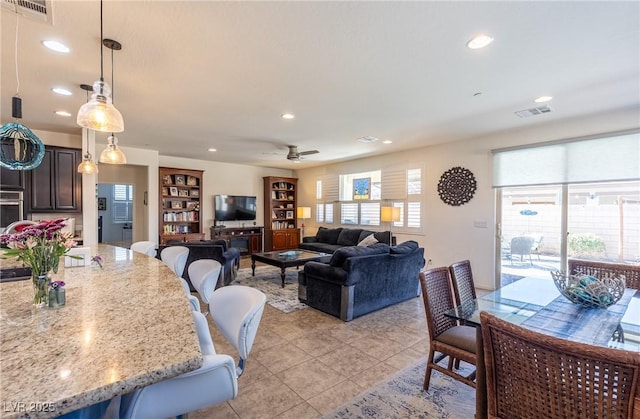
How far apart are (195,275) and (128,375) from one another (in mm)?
1655

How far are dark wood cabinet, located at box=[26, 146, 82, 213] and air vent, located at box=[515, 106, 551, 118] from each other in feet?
22.2

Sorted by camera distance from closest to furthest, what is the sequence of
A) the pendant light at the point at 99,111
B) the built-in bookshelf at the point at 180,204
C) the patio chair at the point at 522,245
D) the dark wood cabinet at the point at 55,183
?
the pendant light at the point at 99,111, the dark wood cabinet at the point at 55,183, the patio chair at the point at 522,245, the built-in bookshelf at the point at 180,204

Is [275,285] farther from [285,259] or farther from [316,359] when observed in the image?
[316,359]

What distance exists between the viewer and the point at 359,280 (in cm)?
366

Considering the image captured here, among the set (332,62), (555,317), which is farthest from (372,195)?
(555,317)

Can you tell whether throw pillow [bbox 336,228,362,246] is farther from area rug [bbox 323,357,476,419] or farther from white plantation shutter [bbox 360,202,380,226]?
area rug [bbox 323,357,476,419]

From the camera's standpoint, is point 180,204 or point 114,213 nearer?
point 180,204

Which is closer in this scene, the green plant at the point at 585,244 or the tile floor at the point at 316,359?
the tile floor at the point at 316,359

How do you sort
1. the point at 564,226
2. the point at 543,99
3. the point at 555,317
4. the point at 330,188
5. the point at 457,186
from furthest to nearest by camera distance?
1. the point at 330,188
2. the point at 457,186
3. the point at 564,226
4. the point at 543,99
5. the point at 555,317

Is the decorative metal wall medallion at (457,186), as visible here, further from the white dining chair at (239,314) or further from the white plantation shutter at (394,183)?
the white dining chair at (239,314)

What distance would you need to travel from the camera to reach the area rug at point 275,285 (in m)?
4.20

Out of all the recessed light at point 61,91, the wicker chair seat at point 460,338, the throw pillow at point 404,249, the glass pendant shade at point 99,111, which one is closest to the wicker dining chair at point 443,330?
the wicker chair seat at point 460,338

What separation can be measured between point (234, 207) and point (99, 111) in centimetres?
620

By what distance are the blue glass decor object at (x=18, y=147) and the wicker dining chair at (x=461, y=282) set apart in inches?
134
